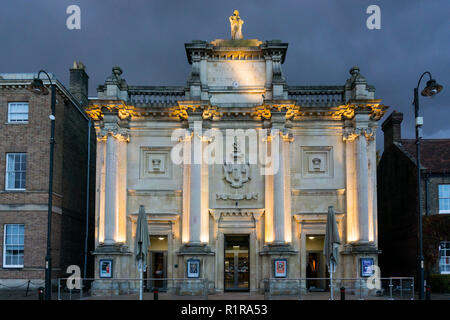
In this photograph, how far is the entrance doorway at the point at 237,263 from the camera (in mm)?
27000

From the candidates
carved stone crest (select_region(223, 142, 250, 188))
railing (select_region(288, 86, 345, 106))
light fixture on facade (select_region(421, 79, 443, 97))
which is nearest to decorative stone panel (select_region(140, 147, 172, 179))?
carved stone crest (select_region(223, 142, 250, 188))

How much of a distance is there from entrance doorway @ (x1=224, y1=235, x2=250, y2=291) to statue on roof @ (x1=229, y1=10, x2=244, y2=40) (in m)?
11.5

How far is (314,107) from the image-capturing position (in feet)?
89.7

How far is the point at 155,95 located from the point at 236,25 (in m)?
6.38

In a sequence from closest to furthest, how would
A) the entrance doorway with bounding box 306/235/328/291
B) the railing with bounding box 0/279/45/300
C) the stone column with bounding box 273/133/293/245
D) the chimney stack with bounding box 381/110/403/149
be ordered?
the railing with bounding box 0/279/45/300 < the stone column with bounding box 273/133/293/245 < the entrance doorway with bounding box 306/235/328/291 < the chimney stack with bounding box 381/110/403/149

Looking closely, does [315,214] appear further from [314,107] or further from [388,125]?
[388,125]

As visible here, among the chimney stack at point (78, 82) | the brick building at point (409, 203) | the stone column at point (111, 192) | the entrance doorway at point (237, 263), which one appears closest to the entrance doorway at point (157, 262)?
the stone column at point (111, 192)

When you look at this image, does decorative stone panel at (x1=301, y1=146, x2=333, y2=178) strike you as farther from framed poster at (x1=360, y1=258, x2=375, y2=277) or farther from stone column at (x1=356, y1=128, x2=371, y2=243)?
framed poster at (x1=360, y1=258, x2=375, y2=277)

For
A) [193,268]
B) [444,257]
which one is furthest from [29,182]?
[444,257]

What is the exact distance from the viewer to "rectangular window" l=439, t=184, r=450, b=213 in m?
29.1

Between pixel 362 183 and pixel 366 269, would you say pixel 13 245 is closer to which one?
pixel 366 269

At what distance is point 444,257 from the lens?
28734 mm
